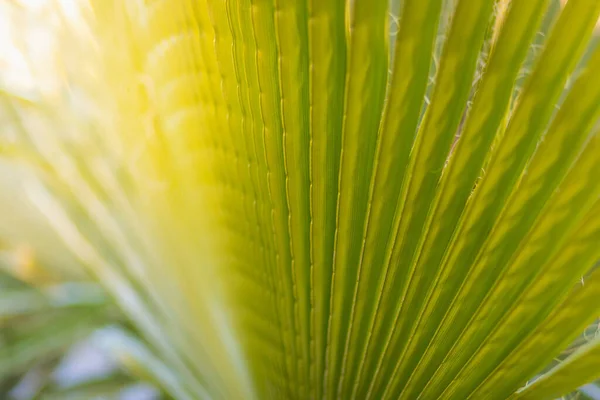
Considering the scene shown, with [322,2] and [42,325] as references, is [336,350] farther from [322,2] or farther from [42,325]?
[42,325]

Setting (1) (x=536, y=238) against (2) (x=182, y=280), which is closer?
(1) (x=536, y=238)

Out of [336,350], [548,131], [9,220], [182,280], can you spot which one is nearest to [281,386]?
[336,350]

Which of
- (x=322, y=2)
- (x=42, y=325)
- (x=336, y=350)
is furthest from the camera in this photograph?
(x=42, y=325)

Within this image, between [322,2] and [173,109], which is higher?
[173,109]

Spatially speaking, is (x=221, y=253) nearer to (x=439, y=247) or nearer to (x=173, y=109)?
(x=173, y=109)

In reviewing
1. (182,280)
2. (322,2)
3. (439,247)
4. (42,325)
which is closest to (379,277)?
(439,247)

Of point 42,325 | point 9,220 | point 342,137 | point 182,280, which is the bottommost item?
point 342,137

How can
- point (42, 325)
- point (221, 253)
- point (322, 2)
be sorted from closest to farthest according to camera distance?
point (322, 2) → point (221, 253) → point (42, 325)
